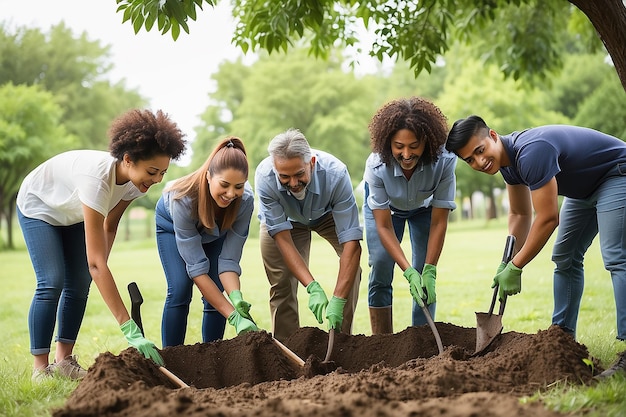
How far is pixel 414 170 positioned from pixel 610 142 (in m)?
1.10

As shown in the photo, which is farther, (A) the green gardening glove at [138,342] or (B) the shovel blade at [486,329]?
(B) the shovel blade at [486,329]

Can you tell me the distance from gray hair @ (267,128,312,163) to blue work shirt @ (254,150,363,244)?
32cm

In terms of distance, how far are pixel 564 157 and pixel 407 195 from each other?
36.9 inches

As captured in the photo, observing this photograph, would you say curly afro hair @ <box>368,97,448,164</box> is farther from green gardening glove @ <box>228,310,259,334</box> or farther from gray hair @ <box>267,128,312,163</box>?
green gardening glove @ <box>228,310,259,334</box>

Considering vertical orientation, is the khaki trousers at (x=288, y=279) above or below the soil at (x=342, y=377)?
above

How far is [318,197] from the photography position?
413 cm

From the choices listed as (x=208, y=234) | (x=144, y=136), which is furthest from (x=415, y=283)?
(x=144, y=136)

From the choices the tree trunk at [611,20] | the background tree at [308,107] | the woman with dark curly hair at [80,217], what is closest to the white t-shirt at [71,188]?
the woman with dark curly hair at [80,217]

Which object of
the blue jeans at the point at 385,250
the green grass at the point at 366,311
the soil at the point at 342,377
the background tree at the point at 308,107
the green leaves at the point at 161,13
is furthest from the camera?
the background tree at the point at 308,107

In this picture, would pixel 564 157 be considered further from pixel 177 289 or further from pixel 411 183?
pixel 177 289

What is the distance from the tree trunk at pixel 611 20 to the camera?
3984 mm

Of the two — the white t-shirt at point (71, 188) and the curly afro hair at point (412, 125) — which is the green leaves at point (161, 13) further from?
the curly afro hair at point (412, 125)

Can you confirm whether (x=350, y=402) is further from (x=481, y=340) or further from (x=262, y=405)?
(x=481, y=340)

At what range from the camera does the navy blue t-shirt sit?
3518 mm
